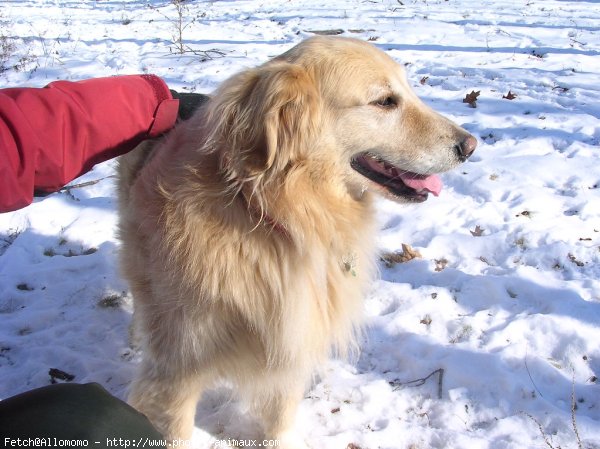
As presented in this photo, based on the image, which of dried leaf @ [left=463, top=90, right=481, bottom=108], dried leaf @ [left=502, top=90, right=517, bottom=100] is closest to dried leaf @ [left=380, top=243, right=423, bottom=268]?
dried leaf @ [left=463, top=90, right=481, bottom=108]

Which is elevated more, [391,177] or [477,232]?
[391,177]

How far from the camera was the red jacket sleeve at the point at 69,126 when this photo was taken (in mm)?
1633

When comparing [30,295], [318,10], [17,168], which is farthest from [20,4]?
[17,168]

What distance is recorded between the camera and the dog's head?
6.13 feet

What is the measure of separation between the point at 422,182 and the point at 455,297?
1218 millimetres

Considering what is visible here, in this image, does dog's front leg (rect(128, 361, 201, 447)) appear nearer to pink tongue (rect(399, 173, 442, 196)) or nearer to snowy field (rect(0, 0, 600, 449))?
snowy field (rect(0, 0, 600, 449))

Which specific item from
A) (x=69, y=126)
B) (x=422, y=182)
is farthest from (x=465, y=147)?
(x=69, y=126)

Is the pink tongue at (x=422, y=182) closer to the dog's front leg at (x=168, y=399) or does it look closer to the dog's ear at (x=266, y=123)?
the dog's ear at (x=266, y=123)

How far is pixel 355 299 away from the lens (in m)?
2.25

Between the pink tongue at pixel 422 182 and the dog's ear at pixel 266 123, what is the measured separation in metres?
0.50

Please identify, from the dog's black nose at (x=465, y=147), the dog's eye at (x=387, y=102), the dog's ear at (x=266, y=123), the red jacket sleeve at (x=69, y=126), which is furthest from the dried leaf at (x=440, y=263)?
the red jacket sleeve at (x=69, y=126)

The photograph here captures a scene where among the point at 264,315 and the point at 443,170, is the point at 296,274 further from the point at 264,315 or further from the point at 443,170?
the point at 443,170

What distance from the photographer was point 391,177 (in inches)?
83.5

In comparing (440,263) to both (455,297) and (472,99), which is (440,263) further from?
(472,99)
